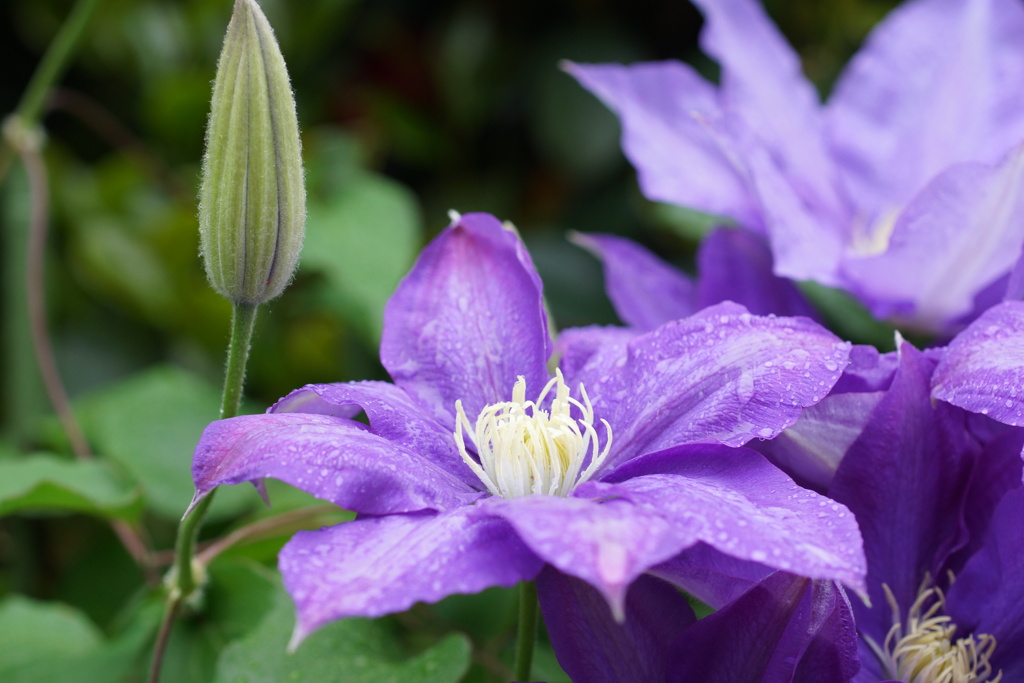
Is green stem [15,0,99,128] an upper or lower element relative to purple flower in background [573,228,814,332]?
upper

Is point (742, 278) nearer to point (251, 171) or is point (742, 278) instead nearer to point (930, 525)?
point (930, 525)

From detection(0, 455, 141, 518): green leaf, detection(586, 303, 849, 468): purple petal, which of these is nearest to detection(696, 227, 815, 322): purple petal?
detection(586, 303, 849, 468): purple petal

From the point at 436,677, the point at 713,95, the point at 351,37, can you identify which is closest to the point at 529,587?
the point at 436,677

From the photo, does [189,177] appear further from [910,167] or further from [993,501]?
[993,501]

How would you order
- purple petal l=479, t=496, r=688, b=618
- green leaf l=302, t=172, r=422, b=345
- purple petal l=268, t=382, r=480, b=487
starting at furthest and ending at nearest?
green leaf l=302, t=172, r=422, b=345 < purple petal l=268, t=382, r=480, b=487 < purple petal l=479, t=496, r=688, b=618

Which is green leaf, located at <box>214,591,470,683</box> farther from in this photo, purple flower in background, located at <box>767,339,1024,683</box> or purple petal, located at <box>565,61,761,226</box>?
purple petal, located at <box>565,61,761,226</box>

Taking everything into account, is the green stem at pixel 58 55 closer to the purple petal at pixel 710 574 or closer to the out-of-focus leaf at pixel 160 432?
the out-of-focus leaf at pixel 160 432

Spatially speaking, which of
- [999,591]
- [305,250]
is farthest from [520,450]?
[305,250]
